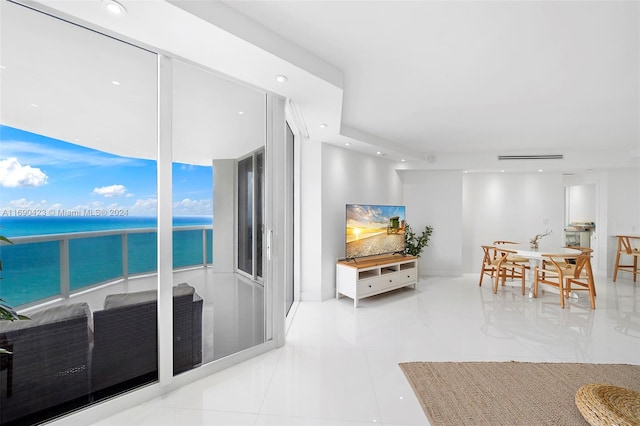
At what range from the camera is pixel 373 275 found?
14.8 feet

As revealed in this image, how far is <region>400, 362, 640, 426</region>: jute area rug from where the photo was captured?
1850mm

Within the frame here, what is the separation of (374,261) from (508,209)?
3.90 metres

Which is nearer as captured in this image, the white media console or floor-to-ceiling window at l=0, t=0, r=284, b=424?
floor-to-ceiling window at l=0, t=0, r=284, b=424

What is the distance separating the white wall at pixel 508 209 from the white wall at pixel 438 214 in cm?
57

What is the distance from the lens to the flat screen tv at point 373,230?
432cm

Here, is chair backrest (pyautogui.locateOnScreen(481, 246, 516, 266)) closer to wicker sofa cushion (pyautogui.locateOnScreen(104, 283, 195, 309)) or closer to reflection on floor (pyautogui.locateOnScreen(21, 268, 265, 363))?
reflection on floor (pyautogui.locateOnScreen(21, 268, 265, 363))

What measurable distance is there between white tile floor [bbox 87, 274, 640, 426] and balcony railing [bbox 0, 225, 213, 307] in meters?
0.92

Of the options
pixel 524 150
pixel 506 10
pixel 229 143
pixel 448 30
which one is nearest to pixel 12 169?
pixel 229 143

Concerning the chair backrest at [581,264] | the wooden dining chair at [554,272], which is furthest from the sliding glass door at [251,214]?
the chair backrest at [581,264]

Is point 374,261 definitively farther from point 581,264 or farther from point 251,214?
point 581,264

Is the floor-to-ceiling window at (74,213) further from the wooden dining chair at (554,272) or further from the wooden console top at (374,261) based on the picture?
the wooden dining chair at (554,272)

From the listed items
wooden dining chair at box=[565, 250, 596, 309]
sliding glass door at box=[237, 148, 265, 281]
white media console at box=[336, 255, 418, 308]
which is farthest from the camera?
white media console at box=[336, 255, 418, 308]

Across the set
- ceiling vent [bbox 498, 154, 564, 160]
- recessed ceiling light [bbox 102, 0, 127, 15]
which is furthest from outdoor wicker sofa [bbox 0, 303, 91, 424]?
ceiling vent [bbox 498, 154, 564, 160]

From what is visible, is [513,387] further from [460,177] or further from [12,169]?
[460,177]
